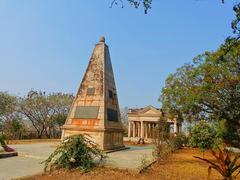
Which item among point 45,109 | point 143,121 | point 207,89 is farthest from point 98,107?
point 143,121

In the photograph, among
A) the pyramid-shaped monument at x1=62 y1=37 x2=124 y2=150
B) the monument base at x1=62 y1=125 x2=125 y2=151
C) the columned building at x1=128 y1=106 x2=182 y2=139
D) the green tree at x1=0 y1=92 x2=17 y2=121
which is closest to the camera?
the monument base at x1=62 y1=125 x2=125 y2=151

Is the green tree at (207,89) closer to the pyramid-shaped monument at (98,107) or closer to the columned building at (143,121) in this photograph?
the pyramid-shaped monument at (98,107)

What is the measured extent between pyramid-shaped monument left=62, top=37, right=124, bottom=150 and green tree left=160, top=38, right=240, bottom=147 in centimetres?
374

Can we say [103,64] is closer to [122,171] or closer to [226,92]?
[226,92]

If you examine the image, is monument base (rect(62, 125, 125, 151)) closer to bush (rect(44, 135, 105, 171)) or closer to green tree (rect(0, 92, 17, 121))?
bush (rect(44, 135, 105, 171))

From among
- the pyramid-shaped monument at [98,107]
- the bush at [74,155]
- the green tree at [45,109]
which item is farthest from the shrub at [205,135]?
the green tree at [45,109]

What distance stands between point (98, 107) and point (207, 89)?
6987 mm

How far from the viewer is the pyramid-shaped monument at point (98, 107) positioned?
1520cm

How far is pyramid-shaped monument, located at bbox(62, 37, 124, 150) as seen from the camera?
49.9 feet

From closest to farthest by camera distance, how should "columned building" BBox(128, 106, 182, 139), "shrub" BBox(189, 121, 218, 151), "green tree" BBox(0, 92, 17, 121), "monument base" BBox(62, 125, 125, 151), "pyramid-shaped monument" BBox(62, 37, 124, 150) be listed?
"monument base" BBox(62, 125, 125, 151) < "pyramid-shaped monument" BBox(62, 37, 124, 150) < "shrub" BBox(189, 121, 218, 151) < "green tree" BBox(0, 92, 17, 121) < "columned building" BBox(128, 106, 182, 139)

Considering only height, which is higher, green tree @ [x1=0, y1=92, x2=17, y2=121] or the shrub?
green tree @ [x1=0, y1=92, x2=17, y2=121]

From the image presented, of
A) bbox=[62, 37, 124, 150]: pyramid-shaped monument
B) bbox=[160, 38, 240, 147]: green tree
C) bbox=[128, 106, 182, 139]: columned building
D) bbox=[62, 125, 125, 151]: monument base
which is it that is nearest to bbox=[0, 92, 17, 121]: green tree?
bbox=[128, 106, 182, 139]: columned building

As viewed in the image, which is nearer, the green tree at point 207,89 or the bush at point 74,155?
the bush at point 74,155

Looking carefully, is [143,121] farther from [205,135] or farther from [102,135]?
[102,135]
